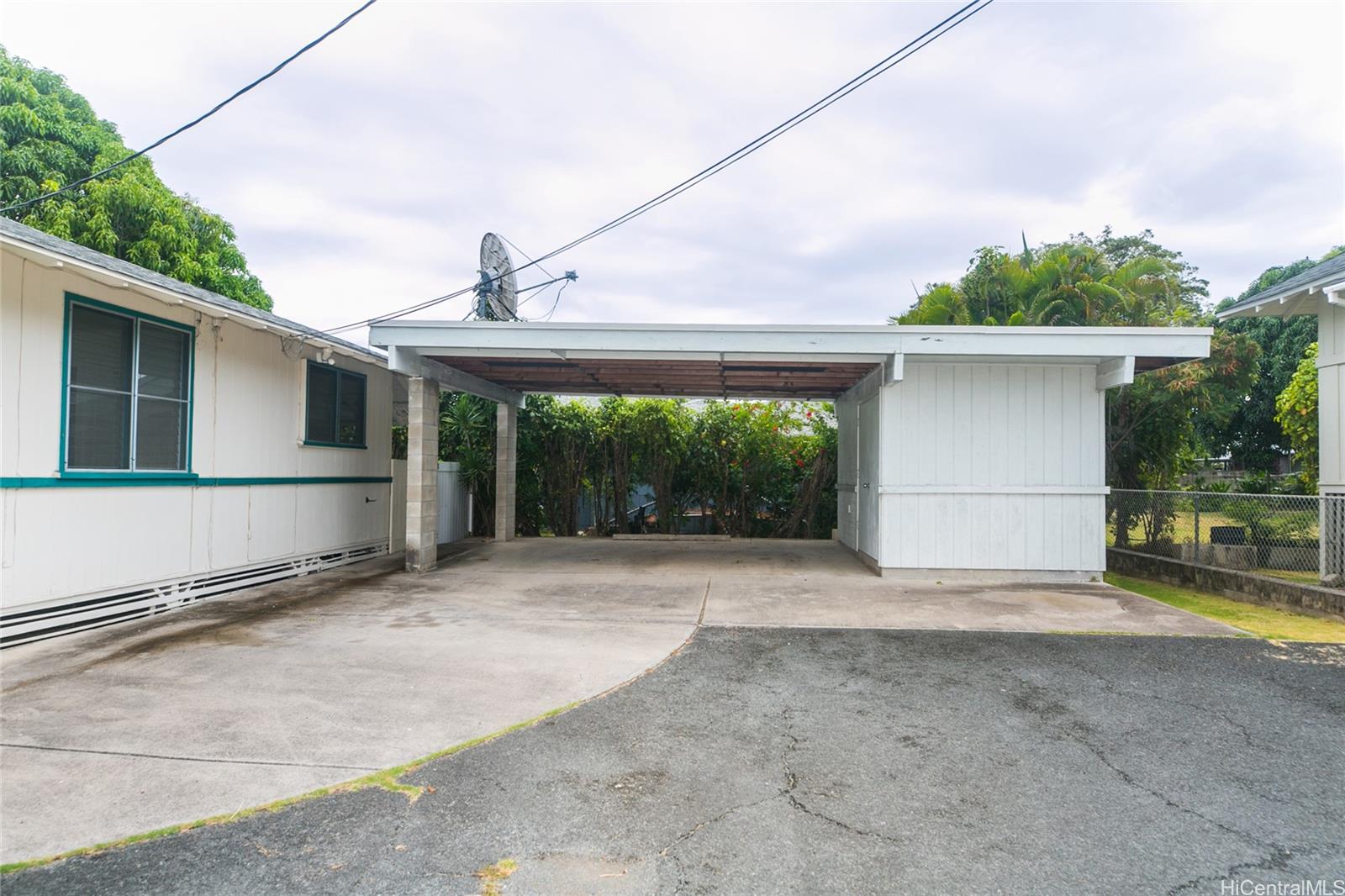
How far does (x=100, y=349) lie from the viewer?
240 inches

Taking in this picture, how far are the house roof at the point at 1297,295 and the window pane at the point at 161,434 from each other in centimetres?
1149

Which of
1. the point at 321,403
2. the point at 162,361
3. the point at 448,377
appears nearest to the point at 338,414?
the point at 321,403

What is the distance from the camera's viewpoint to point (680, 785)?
3188 millimetres

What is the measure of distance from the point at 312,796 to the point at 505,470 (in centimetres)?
995

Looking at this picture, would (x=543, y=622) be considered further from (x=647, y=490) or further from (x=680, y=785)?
(x=647, y=490)

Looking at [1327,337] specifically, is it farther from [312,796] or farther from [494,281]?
[312,796]

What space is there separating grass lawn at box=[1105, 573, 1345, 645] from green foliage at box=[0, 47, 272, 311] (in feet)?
58.9

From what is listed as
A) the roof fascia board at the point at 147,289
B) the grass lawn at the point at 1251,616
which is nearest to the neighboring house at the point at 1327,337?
the grass lawn at the point at 1251,616

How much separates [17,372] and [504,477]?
25.6ft

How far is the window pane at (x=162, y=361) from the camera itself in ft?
21.4

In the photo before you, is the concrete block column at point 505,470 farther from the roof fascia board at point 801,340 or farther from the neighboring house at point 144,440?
the roof fascia board at point 801,340

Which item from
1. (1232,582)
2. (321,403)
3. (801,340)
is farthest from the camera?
(321,403)

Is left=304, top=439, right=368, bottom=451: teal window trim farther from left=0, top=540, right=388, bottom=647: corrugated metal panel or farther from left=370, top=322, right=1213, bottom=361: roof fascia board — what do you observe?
left=370, top=322, right=1213, bottom=361: roof fascia board

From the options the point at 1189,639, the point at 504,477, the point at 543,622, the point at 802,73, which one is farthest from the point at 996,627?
the point at 504,477
